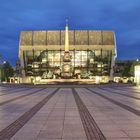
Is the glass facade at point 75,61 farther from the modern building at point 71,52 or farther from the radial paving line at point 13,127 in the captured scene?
the radial paving line at point 13,127

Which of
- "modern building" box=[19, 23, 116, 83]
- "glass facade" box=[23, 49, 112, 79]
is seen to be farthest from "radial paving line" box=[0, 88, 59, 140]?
"glass facade" box=[23, 49, 112, 79]

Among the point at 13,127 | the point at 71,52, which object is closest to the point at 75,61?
the point at 71,52

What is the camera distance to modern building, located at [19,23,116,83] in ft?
433

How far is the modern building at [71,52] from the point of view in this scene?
131875 millimetres

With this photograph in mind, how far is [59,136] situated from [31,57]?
12604cm

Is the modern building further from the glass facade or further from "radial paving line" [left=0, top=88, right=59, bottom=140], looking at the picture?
"radial paving line" [left=0, top=88, right=59, bottom=140]

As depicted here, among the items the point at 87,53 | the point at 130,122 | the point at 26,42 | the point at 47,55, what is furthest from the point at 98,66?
the point at 130,122

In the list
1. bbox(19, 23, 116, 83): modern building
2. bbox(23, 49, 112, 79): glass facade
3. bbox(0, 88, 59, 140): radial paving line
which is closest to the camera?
bbox(0, 88, 59, 140): radial paving line

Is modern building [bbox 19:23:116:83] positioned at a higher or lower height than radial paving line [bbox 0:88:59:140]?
higher

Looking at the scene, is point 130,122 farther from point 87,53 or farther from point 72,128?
point 87,53

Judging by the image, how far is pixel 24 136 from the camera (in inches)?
389

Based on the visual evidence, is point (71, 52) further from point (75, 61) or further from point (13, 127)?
point (13, 127)

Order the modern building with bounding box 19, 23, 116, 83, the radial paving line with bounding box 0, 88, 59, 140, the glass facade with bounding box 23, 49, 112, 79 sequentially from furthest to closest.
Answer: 1. the glass facade with bounding box 23, 49, 112, 79
2. the modern building with bounding box 19, 23, 116, 83
3. the radial paving line with bounding box 0, 88, 59, 140

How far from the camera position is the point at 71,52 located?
132 meters
